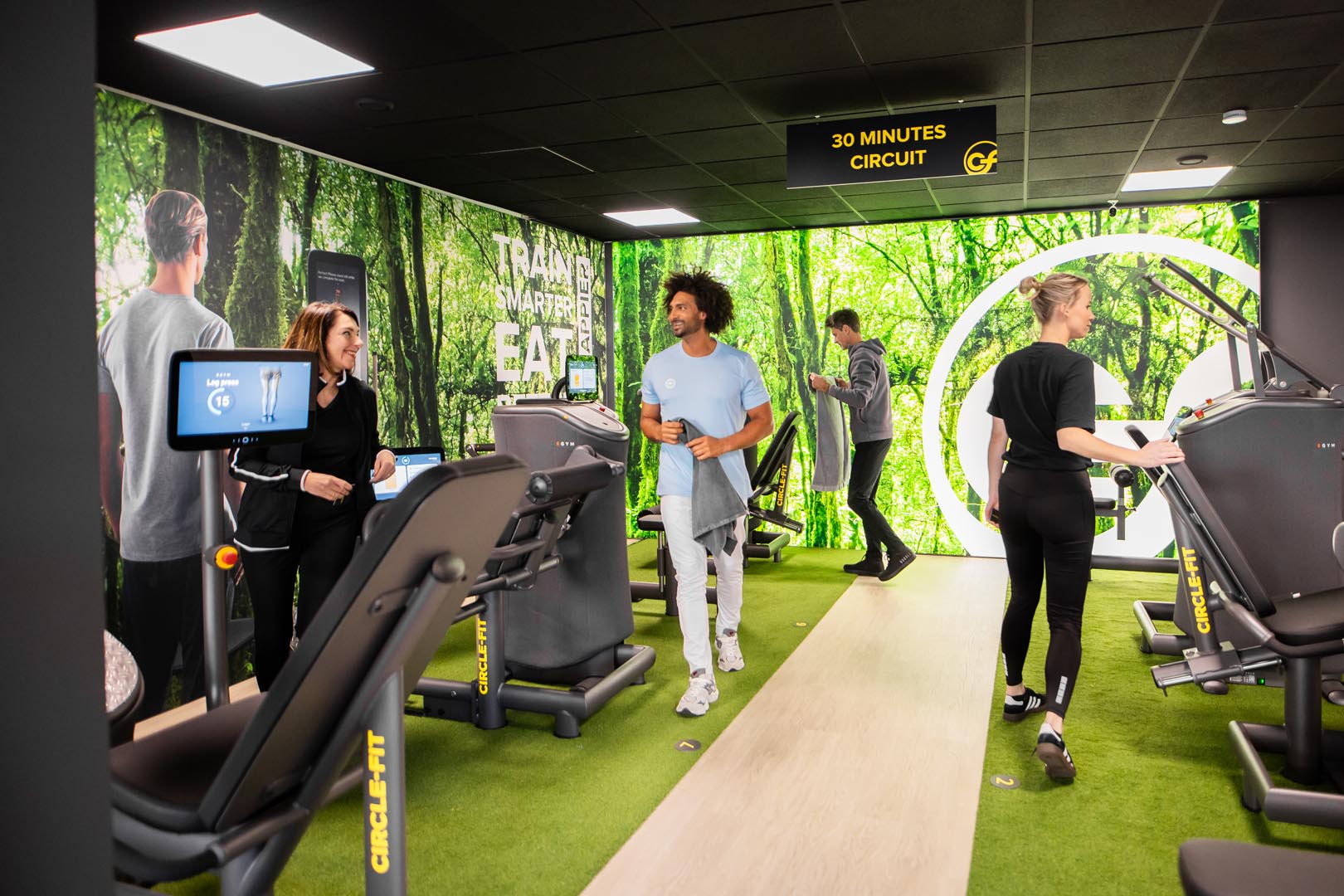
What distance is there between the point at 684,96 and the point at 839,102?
72cm

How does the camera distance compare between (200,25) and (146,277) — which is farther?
(146,277)

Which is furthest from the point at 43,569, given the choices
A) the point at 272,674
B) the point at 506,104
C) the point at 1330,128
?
the point at 1330,128

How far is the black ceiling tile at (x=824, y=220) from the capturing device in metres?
6.92

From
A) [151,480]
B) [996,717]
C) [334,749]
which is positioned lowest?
[996,717]

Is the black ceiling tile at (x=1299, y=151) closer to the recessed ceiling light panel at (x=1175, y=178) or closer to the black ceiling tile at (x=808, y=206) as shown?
the recessed ceiling light panel at (x=1175, y=178)

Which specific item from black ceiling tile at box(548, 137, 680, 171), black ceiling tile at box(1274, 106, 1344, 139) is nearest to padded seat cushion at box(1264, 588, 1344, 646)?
black ceiling tile at box(1274, 106, 1344, 139)

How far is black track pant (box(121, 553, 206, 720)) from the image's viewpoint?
3.81 metres

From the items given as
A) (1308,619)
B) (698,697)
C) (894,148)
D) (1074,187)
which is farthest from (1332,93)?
(698,697)

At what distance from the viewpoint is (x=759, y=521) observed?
7078 mm

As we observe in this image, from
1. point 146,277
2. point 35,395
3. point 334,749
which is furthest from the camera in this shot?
point 146,277

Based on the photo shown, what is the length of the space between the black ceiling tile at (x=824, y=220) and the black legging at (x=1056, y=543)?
417cm

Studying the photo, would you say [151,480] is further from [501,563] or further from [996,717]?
[996,717]

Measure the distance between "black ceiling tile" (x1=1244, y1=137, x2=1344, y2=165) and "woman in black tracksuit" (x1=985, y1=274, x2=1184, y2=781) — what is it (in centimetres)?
281

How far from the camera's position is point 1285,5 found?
10.1ft
